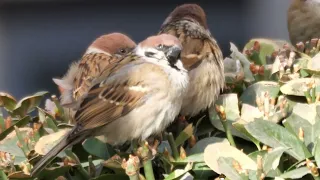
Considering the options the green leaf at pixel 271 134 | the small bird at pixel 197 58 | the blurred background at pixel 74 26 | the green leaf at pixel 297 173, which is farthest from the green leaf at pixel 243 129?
the blurred background at pixel 74 26

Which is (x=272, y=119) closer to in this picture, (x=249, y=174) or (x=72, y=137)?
(x=249, y=174)

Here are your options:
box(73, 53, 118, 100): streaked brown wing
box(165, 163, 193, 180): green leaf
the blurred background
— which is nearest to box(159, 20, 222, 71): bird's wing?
box(73, 53, 118, 100): streaked brown wing

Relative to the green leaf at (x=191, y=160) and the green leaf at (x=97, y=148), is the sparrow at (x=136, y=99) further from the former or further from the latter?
the green leaf at (x=191, y=160)

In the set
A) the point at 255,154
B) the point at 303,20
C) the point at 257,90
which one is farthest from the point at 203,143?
the point at 303,20

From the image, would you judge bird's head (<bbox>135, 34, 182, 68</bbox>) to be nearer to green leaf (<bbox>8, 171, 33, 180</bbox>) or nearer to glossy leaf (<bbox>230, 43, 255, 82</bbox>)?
glossy leaf (<bbox>230, 43, 255, 82</bbox>)

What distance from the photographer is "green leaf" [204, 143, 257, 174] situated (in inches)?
69.8

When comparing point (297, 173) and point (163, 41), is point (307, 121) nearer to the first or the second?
point (297, 173)

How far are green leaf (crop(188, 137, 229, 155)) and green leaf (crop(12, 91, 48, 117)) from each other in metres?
0.50

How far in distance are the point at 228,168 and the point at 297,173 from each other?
0.48 ft

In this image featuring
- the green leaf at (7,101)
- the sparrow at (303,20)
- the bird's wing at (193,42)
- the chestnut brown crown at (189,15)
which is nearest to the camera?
the green leaf at (7,101)

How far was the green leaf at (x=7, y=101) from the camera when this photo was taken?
218cm

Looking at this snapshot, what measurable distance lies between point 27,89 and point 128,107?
125 inches

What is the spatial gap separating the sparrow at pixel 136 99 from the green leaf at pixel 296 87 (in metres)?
0.30

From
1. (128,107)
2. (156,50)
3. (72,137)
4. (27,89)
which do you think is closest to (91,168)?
(72,137)
